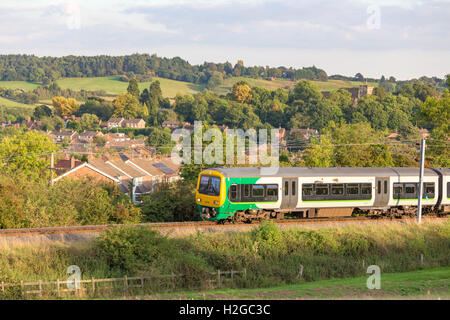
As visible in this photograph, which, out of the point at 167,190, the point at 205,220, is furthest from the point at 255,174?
the point at 167,190

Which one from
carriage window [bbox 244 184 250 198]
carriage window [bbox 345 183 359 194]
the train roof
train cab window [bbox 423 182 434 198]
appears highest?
the train roof

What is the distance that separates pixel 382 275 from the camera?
22.9 meters

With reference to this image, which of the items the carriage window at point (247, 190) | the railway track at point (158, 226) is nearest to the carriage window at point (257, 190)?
the carriage window at point (247, 190)

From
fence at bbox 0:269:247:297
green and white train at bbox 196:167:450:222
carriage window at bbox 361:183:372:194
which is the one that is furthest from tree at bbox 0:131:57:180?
fence at bbox 0:269:247:297

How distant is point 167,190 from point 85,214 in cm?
685

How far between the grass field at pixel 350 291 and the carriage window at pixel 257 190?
21.3ft

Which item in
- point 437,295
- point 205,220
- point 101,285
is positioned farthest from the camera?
point 205,220

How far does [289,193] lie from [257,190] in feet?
6.67

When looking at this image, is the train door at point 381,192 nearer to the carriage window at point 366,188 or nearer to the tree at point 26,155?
the carriage window at point 366,188

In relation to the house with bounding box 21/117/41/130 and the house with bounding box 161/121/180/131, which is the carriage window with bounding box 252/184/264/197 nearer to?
the house with bounding box 161/121/180/131

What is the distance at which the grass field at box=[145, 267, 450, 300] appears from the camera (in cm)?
1727

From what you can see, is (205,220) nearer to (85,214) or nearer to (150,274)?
(85,214)

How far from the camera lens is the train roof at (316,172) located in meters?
27.0

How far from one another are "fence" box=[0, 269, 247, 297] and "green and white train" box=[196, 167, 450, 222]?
577 centimetres
